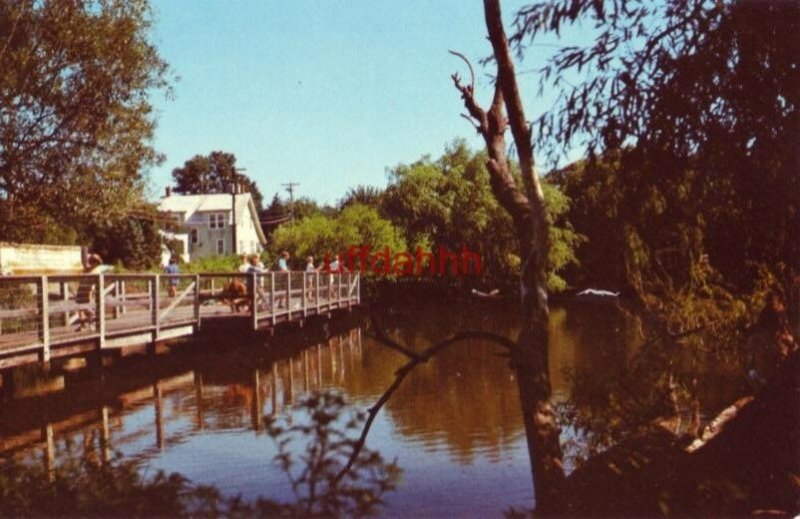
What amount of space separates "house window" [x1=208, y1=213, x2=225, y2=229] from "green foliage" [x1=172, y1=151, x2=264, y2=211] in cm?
2574

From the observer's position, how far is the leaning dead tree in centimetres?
570

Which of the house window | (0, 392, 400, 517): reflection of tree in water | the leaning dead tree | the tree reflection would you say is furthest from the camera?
the house window

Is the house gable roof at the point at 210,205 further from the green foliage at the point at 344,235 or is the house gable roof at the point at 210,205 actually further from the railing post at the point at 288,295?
the railing post at the point at 288,295

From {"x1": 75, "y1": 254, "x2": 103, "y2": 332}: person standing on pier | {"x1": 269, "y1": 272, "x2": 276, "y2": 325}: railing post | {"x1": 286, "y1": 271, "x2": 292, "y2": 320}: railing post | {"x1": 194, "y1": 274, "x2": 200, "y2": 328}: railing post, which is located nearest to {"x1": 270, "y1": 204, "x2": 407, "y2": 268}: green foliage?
{"x1": 286, "y1": 271, "x2": 292, "y2": 320}: railing post

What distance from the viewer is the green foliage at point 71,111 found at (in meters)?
17.1

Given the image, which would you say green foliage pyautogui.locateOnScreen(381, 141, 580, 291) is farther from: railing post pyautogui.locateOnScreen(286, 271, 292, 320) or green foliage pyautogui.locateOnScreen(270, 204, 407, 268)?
railing post pyautogui.locateOnScreen(286, 271, 292, 320)

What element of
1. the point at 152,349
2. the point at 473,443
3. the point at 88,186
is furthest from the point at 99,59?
the point at 473,443

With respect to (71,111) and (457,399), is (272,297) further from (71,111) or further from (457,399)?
(457,399)

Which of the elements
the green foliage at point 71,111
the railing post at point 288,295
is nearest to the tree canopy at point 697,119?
the green foliage at point 71,111

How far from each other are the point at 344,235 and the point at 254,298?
1726 cm

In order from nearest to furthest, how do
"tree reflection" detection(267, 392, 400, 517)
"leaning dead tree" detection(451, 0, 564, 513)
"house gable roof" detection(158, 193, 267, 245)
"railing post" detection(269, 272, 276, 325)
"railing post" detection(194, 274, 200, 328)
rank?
"tree reflection" detection(267, 392, 400, 517), "leaning dead tree" detection(451, 0, 564, 513), "railing post" detection(194, 274, 200, 328), "railing post" detection(269, 272, 276, 325), "house gable roof" detection(158, 193, 267, 245)

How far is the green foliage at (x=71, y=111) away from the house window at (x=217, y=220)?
5171 cm

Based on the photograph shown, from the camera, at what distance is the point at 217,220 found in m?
71.0

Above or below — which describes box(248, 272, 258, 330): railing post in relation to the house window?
below
